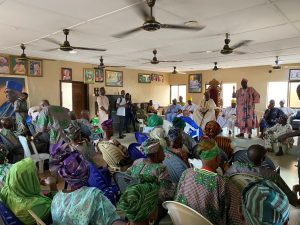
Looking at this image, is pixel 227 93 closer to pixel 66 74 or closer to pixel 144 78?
pixel 144 78

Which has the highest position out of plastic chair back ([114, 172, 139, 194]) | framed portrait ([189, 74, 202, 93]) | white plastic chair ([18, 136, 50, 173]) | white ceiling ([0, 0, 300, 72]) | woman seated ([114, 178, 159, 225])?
white ceiling ([0, 0, 300, 72])

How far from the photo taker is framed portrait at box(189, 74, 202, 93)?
1080 cm

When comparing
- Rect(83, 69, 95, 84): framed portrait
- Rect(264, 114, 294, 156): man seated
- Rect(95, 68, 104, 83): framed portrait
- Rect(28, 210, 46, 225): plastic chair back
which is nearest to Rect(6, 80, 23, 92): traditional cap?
Rect(83, 69, 95, 84): framed portrait

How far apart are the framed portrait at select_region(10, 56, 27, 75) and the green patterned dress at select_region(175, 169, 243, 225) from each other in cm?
651

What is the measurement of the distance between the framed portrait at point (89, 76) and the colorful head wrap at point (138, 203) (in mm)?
7533

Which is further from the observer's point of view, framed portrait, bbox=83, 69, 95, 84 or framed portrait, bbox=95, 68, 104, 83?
framed portrait, bbox=95, 68, 104, 83

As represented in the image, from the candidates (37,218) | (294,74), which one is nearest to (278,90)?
(294,74)

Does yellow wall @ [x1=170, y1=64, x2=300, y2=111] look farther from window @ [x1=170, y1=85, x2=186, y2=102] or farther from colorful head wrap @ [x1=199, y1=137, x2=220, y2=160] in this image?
colorful head wrap @ [x1=199, y1=137, x2=220, y2=160]

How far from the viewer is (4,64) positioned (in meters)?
6.22

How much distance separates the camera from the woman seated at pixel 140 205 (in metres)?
1.01

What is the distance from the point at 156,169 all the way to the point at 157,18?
2209mm

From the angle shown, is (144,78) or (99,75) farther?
(144,78)

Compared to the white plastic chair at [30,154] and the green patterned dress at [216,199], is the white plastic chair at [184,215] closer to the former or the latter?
the green patterned dress at [216,199]

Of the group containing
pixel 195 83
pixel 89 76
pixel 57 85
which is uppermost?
pixel 89 76
